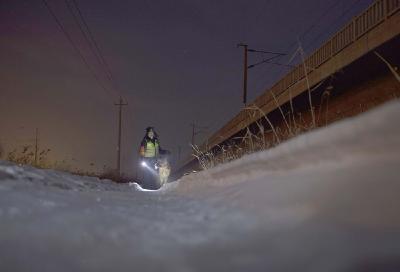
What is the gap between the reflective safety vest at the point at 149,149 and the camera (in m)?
13.2

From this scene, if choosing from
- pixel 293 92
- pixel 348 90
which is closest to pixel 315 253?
pixel 348 90

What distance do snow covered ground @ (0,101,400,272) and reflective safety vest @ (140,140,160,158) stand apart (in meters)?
11.3

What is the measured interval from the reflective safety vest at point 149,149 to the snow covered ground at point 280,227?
11310 millimetres

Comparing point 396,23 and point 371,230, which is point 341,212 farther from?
point 396,23

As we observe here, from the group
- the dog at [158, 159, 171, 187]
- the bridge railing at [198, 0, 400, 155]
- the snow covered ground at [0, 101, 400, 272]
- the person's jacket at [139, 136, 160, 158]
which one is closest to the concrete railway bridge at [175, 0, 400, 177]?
the bridge railing at [198, 0, 400, 155]

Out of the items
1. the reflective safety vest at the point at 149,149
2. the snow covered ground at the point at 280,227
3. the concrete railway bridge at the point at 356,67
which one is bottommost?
the snow covered ground at the point at 280,227

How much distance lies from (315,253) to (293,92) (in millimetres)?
14278

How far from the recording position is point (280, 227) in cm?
136

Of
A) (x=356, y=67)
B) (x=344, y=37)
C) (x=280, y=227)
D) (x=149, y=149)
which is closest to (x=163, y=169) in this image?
(x=149, y=149)

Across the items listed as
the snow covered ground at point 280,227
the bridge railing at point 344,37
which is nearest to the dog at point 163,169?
the bridge railing at point 344,37

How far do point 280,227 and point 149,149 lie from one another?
39.4 ft

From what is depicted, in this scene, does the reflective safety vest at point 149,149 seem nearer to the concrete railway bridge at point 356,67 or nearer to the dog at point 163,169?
the dog at point 163,169

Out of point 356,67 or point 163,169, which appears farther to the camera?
point 163,169

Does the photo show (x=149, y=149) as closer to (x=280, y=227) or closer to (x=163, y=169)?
(x=163, y=169)
